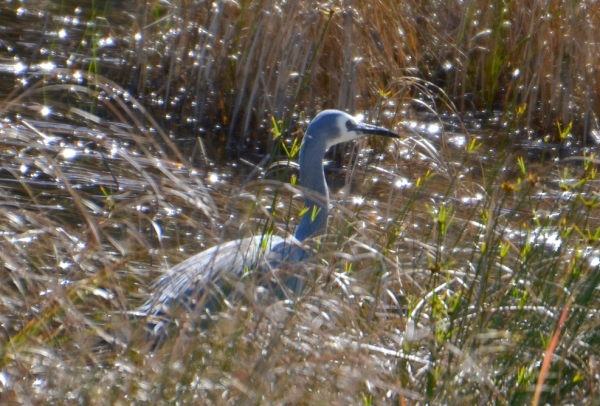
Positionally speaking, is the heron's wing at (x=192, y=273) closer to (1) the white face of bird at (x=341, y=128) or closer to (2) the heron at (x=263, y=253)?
(2) the heron at (x=263, y=253)

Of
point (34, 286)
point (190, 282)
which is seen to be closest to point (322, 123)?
point (190, 282)

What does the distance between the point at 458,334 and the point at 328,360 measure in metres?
0.41

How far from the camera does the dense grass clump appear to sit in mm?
2490

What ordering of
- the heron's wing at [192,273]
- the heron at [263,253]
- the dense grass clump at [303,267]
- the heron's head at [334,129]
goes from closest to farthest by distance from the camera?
the dense grass clump at [303,267], the heron at [263,253], the heron's wing at [192,273], the heron's head at [334,129]

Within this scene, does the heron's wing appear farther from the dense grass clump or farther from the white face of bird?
the white face of bird

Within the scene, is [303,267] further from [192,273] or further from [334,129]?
[334,129]

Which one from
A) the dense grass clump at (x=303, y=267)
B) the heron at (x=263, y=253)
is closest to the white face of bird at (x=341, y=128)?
the heron at (x=263, y=253)

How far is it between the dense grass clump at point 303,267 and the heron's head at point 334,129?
379 millimetres

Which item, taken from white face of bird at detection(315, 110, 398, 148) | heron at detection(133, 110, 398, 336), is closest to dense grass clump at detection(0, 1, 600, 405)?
heron at detection(133, 110, 398, 336)

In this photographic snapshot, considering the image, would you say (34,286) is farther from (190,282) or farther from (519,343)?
(519,343)

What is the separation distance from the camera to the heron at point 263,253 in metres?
2.91

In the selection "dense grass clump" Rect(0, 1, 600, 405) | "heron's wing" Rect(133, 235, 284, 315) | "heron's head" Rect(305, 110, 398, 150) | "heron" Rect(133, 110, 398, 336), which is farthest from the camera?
"heron's head" Rect(305, 110, 398, 150)

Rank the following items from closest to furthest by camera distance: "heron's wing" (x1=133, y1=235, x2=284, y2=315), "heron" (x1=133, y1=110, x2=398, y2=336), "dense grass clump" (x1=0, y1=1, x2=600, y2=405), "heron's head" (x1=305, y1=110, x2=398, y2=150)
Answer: "dense grass clump" (x1=0, y1=1, x2=600, y2=405), "heron" (x1=133, y1=110, x2=398, y2=336), "heron's wing" (x1=133, y1=235, x2=284, y2=315), "heron's head" (x1=305, y1=110, x2=398, y2=150)

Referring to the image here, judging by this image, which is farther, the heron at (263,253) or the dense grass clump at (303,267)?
the heron at (263,253)
